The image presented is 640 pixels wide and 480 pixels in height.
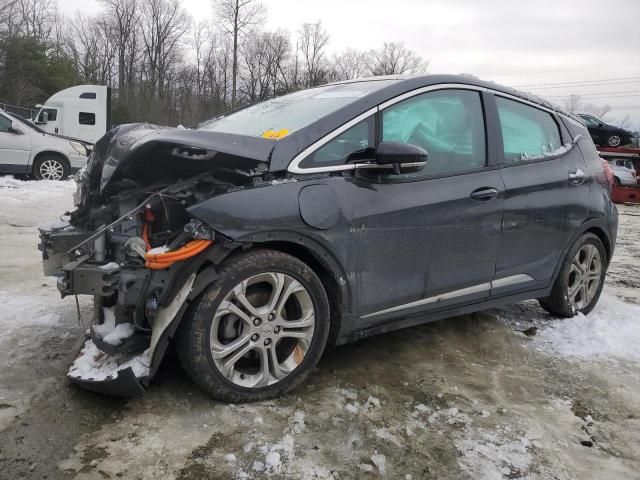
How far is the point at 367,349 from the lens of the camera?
3404 millimetres

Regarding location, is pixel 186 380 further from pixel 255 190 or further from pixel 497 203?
pixel 497 203

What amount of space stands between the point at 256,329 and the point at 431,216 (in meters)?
1.17

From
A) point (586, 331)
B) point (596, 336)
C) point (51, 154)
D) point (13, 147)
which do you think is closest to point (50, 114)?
point (51, 154)

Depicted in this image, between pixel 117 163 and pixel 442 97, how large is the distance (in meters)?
1.91

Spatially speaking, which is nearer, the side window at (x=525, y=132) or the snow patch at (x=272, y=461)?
the snow patch at (x=272, y=461)

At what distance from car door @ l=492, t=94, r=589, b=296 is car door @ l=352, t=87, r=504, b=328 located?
15 cm

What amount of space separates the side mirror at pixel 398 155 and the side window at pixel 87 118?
20.2m

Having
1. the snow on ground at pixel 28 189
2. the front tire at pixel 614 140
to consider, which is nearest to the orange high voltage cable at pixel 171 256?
the snow on ground at pixel 28 189

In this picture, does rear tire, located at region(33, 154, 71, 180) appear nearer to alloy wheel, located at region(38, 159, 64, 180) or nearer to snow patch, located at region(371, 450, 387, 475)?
alloy wheel, located at region(38, 159, 64, 180)

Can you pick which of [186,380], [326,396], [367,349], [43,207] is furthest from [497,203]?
[43,207]

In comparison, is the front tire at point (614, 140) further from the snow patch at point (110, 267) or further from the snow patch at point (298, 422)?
the snow patch at point (110, 267)

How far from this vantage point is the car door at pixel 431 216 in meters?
2.85

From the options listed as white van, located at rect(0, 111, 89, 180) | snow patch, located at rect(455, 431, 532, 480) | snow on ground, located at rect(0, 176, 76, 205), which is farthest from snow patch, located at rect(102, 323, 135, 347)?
white van, located at rect(0, 111, 89, 180)

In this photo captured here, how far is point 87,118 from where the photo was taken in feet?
66.6
